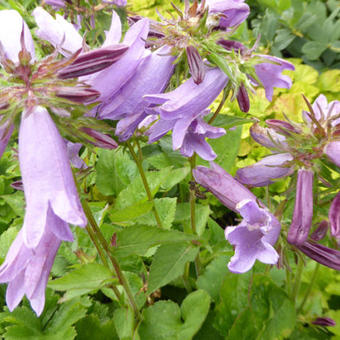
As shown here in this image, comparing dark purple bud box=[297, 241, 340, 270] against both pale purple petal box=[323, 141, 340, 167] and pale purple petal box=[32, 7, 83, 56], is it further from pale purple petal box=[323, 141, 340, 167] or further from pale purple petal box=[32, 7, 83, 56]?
pale purple petal box=[32, 7, 83, 56]

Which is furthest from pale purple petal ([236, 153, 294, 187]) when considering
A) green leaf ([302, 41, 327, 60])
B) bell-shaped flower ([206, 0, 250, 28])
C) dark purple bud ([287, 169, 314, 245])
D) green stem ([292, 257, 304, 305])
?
green leaf ([302, 41, 327, 60])

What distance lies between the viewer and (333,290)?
1482mm

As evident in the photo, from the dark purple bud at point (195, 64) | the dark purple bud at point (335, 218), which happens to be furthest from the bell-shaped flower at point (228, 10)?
the dark purple bud at point (335, 218)

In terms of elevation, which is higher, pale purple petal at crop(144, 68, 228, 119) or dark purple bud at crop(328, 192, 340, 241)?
pale purple petal at crop(144, 68, 228, 119)

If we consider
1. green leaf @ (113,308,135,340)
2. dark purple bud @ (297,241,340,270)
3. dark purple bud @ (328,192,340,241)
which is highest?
dark purple bud @ (328,192,340,241)

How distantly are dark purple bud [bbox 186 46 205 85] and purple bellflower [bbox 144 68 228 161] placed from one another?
6 centimetres

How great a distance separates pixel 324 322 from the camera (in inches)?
54.6

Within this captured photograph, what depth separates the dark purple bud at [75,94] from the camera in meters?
0.76

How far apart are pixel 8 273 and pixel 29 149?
Answer: 27 cm

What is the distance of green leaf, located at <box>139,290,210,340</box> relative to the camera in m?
1.30

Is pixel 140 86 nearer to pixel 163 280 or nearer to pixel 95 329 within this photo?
pixel 163 280

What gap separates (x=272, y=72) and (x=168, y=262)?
642 mm

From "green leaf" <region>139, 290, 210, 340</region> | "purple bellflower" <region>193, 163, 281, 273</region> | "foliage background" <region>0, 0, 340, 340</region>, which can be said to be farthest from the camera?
"green leaf" <region>139, 290, 210, 340</region>

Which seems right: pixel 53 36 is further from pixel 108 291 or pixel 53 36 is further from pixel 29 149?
pixel 108 291
